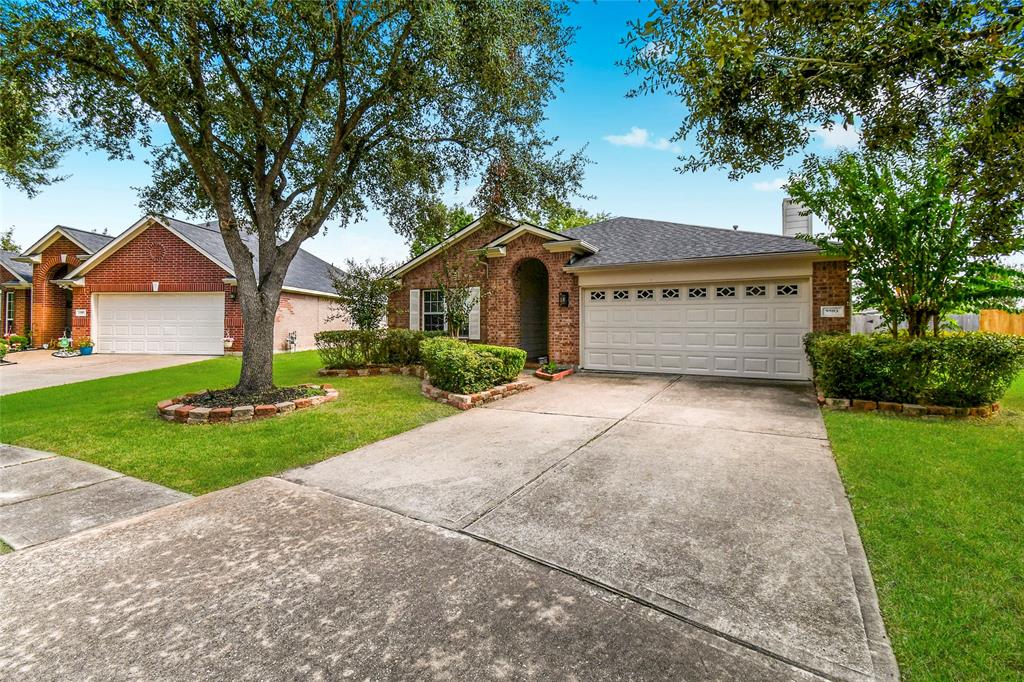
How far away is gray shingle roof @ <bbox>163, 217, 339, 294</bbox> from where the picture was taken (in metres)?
18.0

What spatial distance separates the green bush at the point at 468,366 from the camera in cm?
789

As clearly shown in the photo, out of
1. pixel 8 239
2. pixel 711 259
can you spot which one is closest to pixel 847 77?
pixel 711 259

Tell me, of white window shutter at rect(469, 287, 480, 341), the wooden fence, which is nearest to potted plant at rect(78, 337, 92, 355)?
white window shutter at rect(469, 287, 480, 341)

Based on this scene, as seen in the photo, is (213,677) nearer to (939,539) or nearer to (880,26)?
(939,539)

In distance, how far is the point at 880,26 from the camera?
13.5ft

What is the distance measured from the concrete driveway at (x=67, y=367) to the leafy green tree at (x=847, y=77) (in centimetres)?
1392

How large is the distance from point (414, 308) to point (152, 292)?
37.9 feet

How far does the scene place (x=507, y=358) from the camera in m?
9.02

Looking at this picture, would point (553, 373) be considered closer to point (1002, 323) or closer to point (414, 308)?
point (414, 308)

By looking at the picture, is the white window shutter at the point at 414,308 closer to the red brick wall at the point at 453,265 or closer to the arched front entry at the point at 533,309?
the red brick wall at the point at 453,265

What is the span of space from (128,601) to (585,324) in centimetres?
1060

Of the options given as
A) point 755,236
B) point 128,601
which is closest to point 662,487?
point 128,601

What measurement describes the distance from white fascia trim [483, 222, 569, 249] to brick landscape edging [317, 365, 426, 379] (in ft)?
13.3

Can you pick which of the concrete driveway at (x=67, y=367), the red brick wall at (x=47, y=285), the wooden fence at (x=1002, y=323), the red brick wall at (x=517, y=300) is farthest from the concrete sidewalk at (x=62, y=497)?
the wooden fence at (x=1002, y=323)
